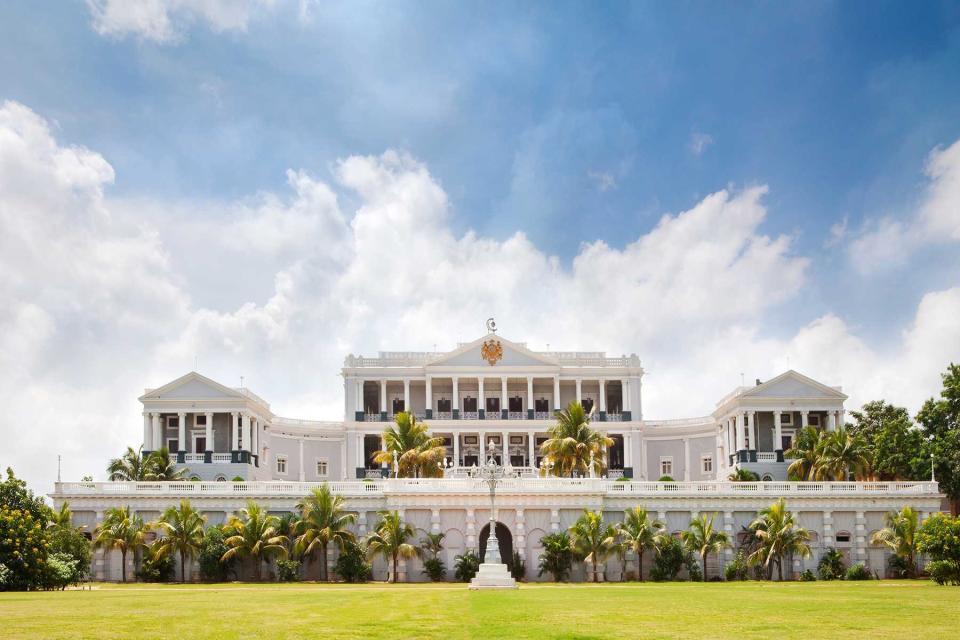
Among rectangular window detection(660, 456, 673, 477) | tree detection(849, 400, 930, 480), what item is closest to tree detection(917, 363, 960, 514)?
tree detection(849, 400, 930, 480)

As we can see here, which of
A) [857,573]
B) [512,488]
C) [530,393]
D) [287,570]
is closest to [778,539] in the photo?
[857,573]

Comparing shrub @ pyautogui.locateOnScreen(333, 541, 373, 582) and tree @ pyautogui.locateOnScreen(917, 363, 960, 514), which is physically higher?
tree @ pyautogui.locateOnScreen(917, 363, 960, 514)

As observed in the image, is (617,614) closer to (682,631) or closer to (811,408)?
(682,631)

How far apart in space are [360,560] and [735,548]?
22.3 m

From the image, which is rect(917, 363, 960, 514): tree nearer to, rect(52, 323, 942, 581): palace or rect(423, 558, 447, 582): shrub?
rect(52, 323, 942, 581): palace

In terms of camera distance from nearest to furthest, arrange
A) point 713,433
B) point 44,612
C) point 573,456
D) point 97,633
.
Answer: point 97,633 < point 44,612 < point 573,456 < point 713,433

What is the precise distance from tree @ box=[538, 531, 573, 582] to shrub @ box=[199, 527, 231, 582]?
1794 centimetres

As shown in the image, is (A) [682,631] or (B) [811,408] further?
(B) [811,408]

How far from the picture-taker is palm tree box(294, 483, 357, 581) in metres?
61.2

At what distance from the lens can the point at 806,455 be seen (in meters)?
79.6

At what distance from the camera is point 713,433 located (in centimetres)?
9956

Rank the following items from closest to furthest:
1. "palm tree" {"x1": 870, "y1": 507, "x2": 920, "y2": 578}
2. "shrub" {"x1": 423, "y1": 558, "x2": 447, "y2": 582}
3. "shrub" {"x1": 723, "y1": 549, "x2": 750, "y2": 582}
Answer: "palm tree" {"x1": 870, "y1": 507, "x2": 920, "y2": 578} → "shrub" {"x1": 423, "y1": 558, "x2": 447, "y2": 582} → "shrub" {"x1": 723, "y1": 549, "x2": 750, "y2": 582}

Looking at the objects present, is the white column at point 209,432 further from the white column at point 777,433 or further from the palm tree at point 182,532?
the white column at point 777,433

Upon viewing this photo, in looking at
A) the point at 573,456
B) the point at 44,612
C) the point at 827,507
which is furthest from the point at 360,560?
the point at 44,612
